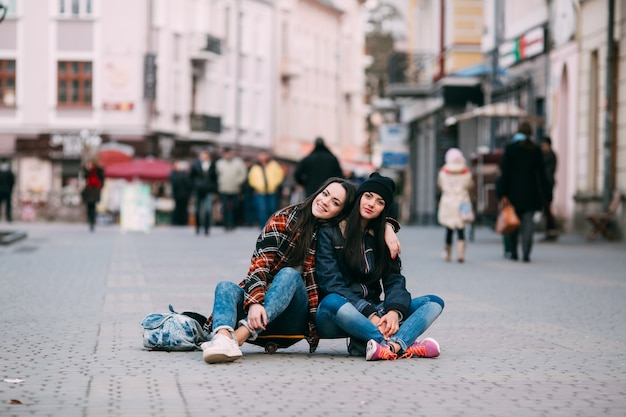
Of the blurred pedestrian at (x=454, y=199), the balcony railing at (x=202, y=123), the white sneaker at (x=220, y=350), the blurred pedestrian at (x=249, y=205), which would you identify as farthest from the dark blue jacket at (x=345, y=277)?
the balcony railing at (x=202, y=123)

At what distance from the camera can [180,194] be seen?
46.7m

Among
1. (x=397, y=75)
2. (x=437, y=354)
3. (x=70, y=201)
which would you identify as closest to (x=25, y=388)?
(x=437, y=354)

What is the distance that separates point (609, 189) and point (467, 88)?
18729 mm

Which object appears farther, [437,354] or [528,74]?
[528,74]

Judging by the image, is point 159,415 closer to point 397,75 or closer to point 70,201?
point 397,75

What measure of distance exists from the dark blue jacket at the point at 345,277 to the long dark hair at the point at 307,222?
7cm

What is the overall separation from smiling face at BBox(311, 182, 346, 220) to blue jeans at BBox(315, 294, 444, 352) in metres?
0.49

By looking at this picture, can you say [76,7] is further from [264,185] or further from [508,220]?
[508,220]

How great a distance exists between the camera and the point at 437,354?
363 inches

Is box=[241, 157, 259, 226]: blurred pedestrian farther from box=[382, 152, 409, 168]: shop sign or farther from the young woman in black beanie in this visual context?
the young woman in black beanie

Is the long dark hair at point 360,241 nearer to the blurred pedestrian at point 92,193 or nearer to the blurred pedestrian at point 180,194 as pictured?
the blurred pedestrian at point 92,193

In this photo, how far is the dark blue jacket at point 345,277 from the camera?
9.12m

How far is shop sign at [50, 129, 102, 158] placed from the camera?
203ft

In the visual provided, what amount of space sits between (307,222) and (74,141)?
5403 cm
